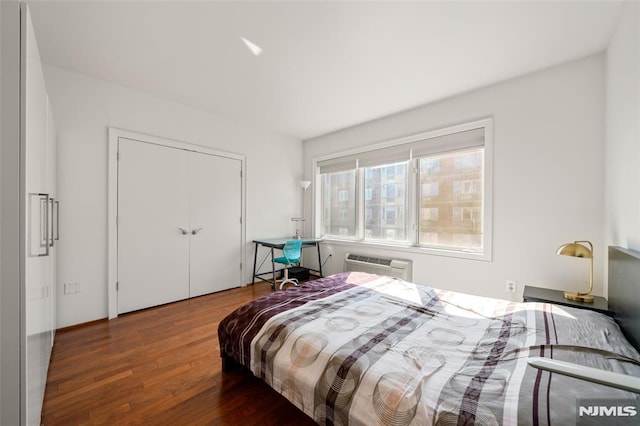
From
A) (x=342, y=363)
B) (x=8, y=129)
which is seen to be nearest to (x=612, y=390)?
(x=342, y=363)

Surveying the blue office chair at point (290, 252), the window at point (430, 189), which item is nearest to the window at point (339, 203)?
the blue office chair at point (290, 252)

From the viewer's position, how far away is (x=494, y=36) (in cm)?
202

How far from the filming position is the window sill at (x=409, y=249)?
9.44 ft

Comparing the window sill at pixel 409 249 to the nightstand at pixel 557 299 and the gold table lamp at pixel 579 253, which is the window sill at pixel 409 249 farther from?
the gold table lamp at pixel 579 253

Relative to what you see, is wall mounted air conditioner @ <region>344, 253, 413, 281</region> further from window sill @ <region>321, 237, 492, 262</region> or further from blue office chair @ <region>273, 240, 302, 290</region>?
blue office chair @ <region>273, 240, 302, 290</region>

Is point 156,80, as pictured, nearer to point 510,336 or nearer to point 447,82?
point 447,82

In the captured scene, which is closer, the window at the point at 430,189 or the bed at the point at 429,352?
the bed at the point at 429,352

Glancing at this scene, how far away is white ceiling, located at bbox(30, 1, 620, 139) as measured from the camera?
5.90 ft

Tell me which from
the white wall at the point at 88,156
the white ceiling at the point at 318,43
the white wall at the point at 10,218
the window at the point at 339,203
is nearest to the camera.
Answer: the white wall at the point at 10,218

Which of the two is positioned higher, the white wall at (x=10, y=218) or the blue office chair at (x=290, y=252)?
the white wall at (x=10, y=218)

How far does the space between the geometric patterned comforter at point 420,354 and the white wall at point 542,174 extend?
1002 mm

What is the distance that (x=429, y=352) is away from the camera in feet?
4.05

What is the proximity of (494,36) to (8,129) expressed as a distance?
115 inches

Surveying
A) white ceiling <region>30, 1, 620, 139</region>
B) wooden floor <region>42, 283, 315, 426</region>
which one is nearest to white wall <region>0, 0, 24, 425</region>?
wooden floor <region>42, 283, 315, 426</region>
